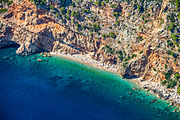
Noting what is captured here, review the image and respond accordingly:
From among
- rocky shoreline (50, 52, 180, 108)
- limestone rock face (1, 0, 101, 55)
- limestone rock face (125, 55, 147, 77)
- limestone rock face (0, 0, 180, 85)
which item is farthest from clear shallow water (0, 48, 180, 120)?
limestone rock face (1, 0, 101, 55)

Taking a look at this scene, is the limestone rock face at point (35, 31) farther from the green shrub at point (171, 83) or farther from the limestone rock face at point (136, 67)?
the green shrub at point (171, 83)

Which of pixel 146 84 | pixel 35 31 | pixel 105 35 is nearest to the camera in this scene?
pixel 146 84

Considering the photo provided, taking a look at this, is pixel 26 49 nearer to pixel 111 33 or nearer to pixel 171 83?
pixel 111 33

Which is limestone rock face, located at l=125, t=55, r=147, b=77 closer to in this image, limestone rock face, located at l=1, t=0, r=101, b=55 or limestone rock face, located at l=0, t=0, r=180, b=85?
limestone rock face, located at l=0, t=0, r=180, b=85

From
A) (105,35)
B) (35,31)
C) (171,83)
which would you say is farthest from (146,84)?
(35,31)

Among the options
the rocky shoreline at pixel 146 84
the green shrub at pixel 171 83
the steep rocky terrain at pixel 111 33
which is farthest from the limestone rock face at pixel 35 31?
the green shrub at pixel 171 83

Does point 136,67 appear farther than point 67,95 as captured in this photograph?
Yes
